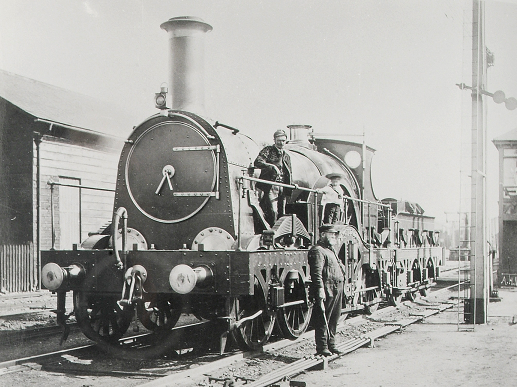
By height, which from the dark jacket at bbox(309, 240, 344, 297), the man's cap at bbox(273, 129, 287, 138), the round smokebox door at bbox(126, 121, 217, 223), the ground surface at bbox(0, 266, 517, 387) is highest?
the man's cap at bbox(273, 129, 287, 138)

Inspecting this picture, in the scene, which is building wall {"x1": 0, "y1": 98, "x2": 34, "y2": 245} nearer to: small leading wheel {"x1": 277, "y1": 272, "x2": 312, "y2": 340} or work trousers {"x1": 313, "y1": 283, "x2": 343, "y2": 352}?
small leading wheel {"x1": 277, "y1": 272, "x2": 312, "y2": 340}

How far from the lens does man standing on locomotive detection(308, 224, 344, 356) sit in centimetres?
728

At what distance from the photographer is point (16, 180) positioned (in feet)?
50.1

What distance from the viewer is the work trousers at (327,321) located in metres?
7.27

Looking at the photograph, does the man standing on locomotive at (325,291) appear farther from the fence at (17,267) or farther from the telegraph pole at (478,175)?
the fence at (17,267)

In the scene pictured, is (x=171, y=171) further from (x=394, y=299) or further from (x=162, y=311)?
(x=394, y=299)

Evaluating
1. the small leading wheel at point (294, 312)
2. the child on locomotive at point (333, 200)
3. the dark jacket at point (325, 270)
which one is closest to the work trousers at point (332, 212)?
the child on locomotive at point (333, 200)

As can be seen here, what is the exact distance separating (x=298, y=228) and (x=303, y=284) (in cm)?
80

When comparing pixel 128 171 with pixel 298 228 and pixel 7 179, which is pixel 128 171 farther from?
pixel 7 179

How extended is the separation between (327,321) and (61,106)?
12.6 meters

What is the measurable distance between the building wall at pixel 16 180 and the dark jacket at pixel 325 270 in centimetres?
1000

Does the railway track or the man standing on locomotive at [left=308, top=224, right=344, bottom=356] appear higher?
the man standing on locomotive at [left=308, top=224, right=344, bottom=356]

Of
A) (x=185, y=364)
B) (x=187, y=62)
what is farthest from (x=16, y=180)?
(x=185, y=364)

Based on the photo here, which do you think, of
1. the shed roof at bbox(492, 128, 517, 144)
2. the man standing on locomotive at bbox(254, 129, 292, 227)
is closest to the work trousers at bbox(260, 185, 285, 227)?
the man standing on locomotive at bbox(254, 129, 292, 227)
